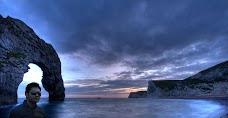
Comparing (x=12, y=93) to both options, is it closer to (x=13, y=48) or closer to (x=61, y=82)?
(x=13, y=48)

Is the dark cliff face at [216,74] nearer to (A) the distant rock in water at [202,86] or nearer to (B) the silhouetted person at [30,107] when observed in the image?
(A) the distant rock in water at [202,86]

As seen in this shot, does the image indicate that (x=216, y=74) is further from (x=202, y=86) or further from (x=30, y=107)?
(x=30, y=107)

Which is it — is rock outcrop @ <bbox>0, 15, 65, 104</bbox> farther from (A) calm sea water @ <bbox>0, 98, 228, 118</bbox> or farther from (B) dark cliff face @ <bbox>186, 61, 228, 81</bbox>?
(B) dark cliff face @ <bbox>186, 61, 228, 81</bbox>

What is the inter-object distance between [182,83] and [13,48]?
161170 millimetres

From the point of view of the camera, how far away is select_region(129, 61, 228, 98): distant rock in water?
142 m

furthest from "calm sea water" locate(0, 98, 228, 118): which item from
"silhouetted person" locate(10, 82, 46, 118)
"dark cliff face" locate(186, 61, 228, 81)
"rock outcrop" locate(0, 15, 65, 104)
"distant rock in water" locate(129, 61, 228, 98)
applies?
"dark cliff face" locate(186, 61, 228, 81)

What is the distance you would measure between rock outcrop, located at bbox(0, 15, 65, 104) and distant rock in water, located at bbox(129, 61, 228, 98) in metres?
111

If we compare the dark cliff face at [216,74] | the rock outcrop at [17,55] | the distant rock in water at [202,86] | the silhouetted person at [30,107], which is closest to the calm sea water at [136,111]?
the rock outcrop at [17,55]

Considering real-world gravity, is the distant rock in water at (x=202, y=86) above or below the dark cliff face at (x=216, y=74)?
below

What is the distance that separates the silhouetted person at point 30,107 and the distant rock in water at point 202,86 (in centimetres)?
14386

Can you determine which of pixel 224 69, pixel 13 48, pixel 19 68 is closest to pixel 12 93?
pixel 19 68

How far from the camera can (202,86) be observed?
6171 inches

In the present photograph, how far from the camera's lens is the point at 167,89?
18988 centimetres

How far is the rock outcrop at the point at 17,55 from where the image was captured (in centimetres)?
4912
